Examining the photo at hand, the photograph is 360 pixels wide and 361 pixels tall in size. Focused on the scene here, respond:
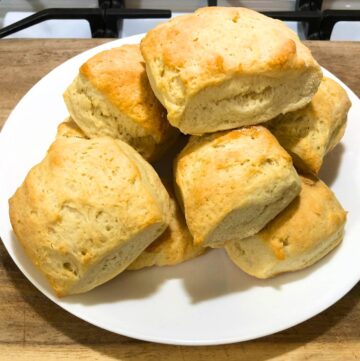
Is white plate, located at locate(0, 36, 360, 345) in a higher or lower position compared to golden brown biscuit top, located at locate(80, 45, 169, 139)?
lower

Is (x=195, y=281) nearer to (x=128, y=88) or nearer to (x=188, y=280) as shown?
(x=188, y=280)

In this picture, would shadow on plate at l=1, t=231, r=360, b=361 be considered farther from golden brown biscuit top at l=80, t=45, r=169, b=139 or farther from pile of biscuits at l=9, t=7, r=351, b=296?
golden brown biscuit top at l=80, t=45, r=169, b=139

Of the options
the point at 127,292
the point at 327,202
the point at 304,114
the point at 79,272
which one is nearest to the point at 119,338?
the point at 127,292

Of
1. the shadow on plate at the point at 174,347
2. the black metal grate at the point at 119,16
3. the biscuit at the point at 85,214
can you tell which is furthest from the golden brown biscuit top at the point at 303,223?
the black metal grate at the point at 119,16

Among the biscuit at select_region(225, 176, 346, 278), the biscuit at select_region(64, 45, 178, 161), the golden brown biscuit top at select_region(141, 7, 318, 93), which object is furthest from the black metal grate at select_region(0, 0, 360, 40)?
the biscuit at select_region(225, 176, 346, 278)

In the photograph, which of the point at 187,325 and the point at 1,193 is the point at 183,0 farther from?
the point at 187,325

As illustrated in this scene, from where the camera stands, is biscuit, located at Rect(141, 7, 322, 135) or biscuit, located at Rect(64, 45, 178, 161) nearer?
biscuit, located at Rect(141, 7, 322, 135)

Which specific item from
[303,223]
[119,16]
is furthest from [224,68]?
Result: [119,16]
